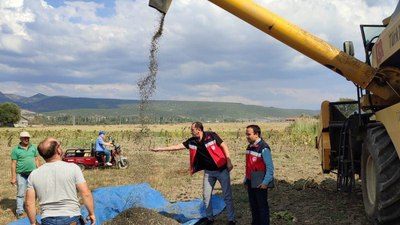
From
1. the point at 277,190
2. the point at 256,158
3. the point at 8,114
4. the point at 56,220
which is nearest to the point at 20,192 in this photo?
the point at 56,220

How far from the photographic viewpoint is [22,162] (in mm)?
7758

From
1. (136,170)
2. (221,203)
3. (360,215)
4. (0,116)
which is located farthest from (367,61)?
(0,116)

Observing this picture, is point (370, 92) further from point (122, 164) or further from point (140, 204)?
point (122, 164)

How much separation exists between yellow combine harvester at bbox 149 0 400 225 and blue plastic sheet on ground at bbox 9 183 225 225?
2508mm

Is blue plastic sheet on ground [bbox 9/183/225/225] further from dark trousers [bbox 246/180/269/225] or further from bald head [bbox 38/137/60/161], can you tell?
bald head [bbox 38/137/60/161]

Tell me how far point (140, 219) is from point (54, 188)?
2550mm

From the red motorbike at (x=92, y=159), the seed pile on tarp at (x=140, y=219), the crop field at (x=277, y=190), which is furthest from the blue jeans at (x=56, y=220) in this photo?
the red motorbike at (x=92, y=159)

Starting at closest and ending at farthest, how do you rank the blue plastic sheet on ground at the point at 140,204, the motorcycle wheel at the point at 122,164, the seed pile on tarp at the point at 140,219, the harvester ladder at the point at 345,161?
the seed pile on tarp at the point at 140,219 → the harvester ladder at the point at 345,161 → the blue plastic sheet on ground at the point at 140,204 → the motorcycle wheel at the point at 122,164

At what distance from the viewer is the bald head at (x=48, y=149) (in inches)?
156

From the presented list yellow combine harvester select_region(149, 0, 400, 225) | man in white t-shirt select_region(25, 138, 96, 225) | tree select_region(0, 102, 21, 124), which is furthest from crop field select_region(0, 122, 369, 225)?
tree select_region(0, 102, 21, 124)

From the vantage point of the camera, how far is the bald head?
3.97 meters

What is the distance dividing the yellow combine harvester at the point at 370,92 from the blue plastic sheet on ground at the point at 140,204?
2.51 meters

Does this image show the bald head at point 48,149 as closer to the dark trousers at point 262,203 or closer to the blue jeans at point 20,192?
the dark trousers at point 262,203

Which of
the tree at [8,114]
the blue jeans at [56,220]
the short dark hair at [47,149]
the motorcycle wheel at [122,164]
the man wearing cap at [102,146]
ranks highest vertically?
the tree at [8,114]
